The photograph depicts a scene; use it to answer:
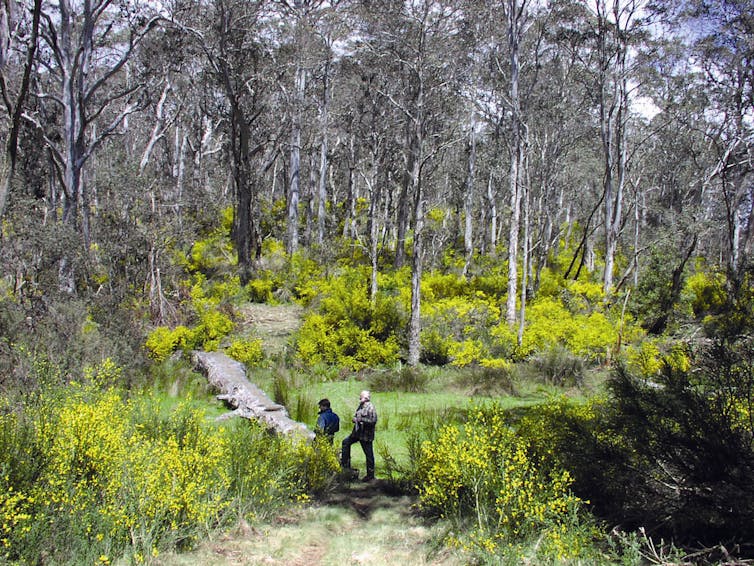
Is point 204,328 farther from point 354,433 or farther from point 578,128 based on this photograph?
point 578,128

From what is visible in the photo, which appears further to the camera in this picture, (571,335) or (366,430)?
(571,335)

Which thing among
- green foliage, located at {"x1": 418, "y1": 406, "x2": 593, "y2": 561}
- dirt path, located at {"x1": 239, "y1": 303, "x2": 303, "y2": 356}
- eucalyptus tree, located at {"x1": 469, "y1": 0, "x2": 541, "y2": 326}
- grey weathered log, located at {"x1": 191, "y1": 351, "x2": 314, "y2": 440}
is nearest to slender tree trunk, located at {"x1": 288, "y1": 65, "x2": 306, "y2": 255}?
dirt path, located at {"x1": 239, "y1": 303, "x2": 303, "y2": 356}

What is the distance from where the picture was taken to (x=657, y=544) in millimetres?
4621

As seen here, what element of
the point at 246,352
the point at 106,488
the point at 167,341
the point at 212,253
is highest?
the point at 212,253

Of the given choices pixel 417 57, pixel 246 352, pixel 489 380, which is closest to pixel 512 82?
pixel 417 57

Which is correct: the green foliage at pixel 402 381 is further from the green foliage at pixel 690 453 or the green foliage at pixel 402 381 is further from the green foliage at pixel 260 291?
the green foliage at pixel 690 453

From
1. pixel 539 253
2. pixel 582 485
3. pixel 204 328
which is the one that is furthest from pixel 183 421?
pixel 539 253

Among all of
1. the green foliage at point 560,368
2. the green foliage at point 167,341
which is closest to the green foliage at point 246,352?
the green foliage at point 167,341

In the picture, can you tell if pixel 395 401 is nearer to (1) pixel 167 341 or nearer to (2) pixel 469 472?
(1) pixel 167 341

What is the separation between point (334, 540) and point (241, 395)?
5791 millimetres

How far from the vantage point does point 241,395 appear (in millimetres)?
10773

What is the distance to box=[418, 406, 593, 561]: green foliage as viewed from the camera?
15.1ft

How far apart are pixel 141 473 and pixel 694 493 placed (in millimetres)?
4503

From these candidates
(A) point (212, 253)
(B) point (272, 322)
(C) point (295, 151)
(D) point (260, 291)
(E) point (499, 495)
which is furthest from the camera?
(C) point (295, 151)
